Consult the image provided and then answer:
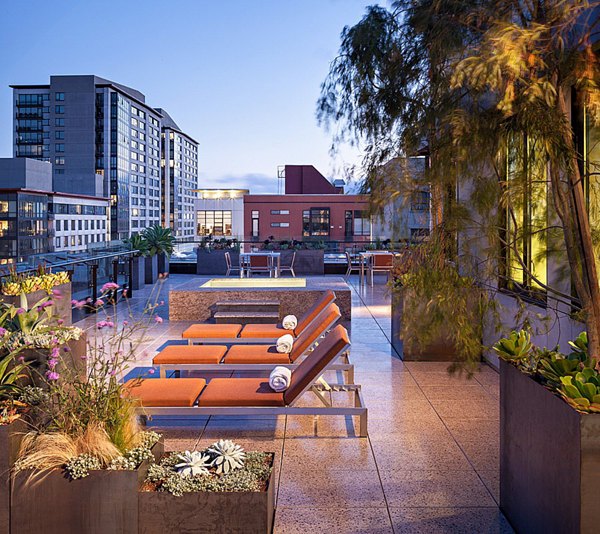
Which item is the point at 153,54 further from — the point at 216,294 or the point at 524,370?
the point at 524,370

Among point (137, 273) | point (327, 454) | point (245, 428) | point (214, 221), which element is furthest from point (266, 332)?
point (214, 221)

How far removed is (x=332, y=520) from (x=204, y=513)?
2.90 ft

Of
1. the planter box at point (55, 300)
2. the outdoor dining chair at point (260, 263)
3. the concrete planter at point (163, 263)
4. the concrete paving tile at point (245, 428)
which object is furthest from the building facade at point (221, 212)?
the concrete paving tile at point (245, 428)

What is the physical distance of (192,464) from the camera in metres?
3.02

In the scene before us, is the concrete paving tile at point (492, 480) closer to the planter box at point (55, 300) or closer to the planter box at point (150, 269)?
the planter box at point (55, 300)

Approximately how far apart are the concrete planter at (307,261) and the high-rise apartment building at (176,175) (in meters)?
96.5

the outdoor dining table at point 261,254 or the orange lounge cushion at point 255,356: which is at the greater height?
the outdoor dining table at point 261,254

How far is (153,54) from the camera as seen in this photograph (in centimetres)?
6506

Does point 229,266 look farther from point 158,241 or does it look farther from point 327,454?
point 327,454

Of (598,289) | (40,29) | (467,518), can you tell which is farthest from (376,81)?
A: (40,29)

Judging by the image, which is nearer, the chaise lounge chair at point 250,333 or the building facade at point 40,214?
the chaise lounge chair at point 250,333

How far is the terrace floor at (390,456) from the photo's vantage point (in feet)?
11.5

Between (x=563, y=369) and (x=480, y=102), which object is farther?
(x=563, y=369)

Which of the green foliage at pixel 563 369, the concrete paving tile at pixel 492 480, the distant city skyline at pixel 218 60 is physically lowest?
the concrete paving tile at pixel 492 480
